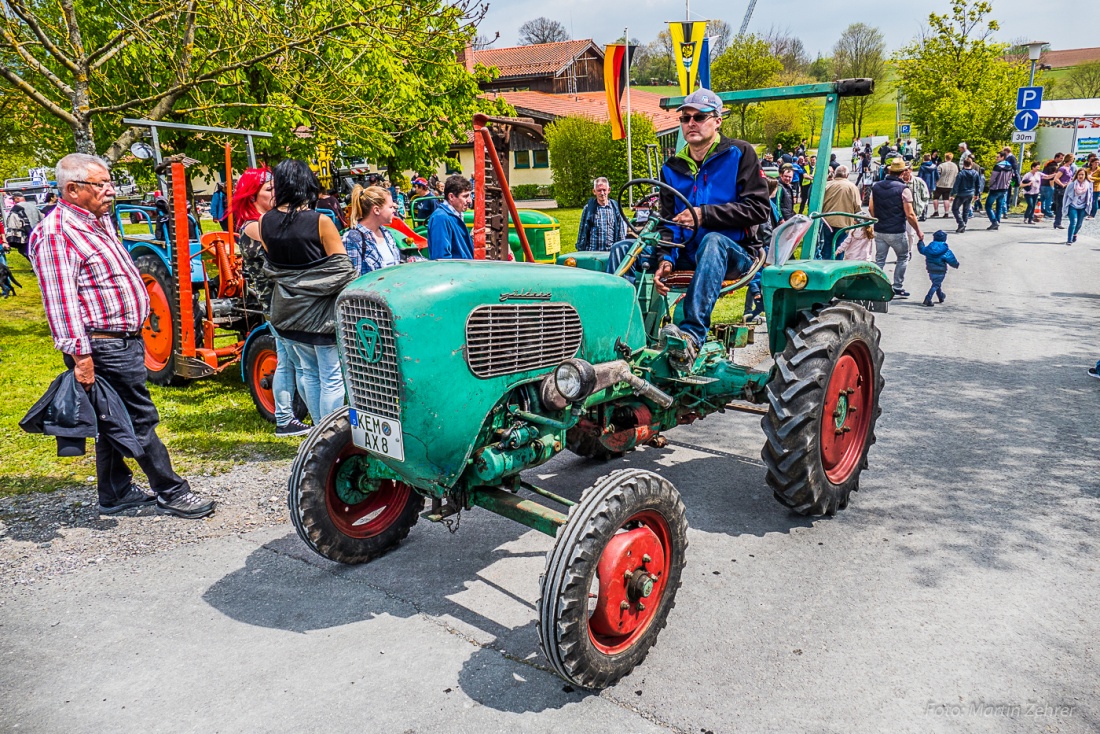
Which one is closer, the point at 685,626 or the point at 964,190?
the point at 685,626

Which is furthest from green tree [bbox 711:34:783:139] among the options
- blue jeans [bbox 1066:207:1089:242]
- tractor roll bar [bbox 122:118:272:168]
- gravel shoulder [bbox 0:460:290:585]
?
gravel shoulder [bbox 0:460:290:585]

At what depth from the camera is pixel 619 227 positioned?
8.81 metres

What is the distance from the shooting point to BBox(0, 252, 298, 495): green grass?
484 centimetres

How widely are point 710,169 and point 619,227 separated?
4.58 metres

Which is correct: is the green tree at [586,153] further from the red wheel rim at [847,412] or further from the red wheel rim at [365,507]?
the red wheel rim at [365,507]

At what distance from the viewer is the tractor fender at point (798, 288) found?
399 centimetres

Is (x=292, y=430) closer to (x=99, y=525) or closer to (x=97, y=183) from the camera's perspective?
(x=99, y=525)

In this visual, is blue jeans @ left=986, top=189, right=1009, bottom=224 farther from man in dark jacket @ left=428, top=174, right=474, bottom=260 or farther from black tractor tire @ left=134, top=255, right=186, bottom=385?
black tractor tire @ left=134, top=255, right=186, bottom=385

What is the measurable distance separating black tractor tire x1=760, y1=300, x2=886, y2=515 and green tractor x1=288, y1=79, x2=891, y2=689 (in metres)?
0.01

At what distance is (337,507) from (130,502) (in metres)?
1.52

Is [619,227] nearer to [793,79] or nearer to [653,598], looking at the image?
[653,598]

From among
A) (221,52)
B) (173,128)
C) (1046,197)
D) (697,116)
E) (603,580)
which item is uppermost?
(221,52)

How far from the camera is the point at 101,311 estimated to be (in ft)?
12.6

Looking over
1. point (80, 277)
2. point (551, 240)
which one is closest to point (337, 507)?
point (80, 277)
